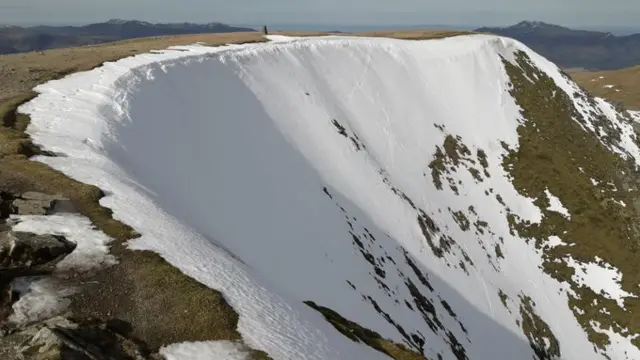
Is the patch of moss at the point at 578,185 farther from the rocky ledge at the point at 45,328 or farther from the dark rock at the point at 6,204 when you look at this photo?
the dark rock at the point at 6,204

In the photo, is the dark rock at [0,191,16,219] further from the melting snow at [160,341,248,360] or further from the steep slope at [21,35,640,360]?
the melting snow at [160,341,248,360]

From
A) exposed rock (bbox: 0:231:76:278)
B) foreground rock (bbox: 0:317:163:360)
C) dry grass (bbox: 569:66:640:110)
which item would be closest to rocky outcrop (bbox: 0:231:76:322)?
exposed rock (bbox: 0:231:76:278)

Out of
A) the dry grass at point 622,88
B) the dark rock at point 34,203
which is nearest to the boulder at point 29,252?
the dark rock at point 34,203

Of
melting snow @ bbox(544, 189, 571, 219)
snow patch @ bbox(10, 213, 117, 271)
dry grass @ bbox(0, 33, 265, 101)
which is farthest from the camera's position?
melting snow @ bbox(544, 189, 571, 219)

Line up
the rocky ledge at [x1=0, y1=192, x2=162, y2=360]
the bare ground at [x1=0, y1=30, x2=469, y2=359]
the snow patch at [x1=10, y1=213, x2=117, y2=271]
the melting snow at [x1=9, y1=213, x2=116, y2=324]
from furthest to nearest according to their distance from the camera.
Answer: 1. the snow patch at [x1=10, y1=213, x2=117, y2=271]
2. the bare ground at [x1=0, y1=30, x2=469, y2=359]
3. the melting snow at [x1=9, y1=213, x2=116, y2=324]
4. the rocky ledge at [x1=0, y1=192, x2=162, y2=360]

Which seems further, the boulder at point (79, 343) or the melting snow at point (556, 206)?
the melting snow at point (556, 206)

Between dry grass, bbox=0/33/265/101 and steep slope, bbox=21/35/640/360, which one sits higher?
dry grass, bbox=0/33/265/101

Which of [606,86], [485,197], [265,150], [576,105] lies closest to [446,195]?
[485,197]
